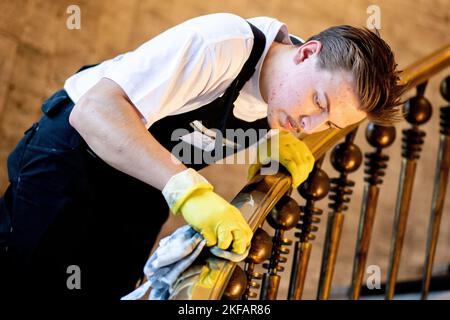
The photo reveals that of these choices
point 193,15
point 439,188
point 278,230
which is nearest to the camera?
point 278,230

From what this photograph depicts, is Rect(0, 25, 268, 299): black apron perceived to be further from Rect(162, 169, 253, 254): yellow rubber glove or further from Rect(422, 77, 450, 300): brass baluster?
Rect(422, 77, 450, 300): brass baluster

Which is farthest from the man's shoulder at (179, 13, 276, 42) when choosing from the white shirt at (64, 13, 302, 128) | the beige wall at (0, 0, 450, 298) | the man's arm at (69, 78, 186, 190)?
the beige wall at (0, 0, 450, 298)

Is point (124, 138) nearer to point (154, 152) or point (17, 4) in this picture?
point (154, 152)

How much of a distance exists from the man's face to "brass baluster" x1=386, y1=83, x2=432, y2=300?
0.42m

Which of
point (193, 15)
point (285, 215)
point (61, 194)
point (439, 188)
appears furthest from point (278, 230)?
point (193, 15)

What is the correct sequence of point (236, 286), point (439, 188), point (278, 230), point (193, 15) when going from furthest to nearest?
point (193, 15) < point (439, 188) < point (278, 230) < point (236, 286)

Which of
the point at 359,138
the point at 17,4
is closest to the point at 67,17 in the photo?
the point at 17,4

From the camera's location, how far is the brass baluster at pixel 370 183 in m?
2.07

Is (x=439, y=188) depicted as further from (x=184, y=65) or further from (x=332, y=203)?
(x=184, y=65)

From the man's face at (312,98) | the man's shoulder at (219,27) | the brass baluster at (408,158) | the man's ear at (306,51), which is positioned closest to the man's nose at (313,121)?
the man's face at (312,98)

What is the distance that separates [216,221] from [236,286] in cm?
15

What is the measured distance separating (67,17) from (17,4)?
211 mm

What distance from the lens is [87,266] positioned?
2057mm

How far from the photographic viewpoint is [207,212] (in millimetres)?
1443
